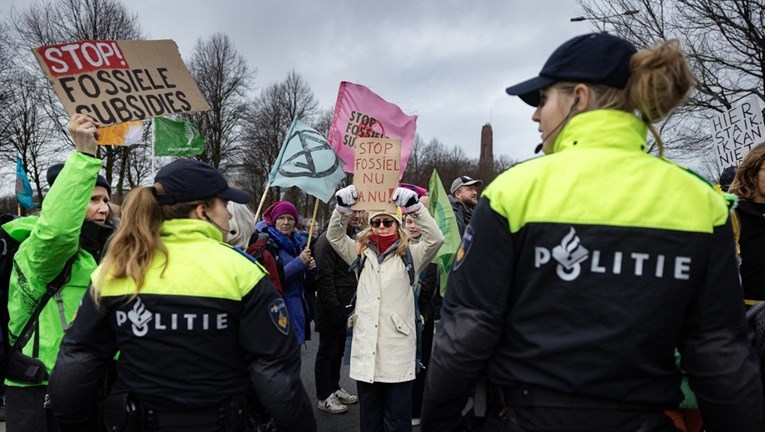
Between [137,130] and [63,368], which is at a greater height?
[137,130]

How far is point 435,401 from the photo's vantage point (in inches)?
63.4

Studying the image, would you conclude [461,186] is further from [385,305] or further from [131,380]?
[131,380]

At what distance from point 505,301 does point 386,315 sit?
236 centimetres

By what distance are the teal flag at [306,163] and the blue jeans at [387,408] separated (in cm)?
194

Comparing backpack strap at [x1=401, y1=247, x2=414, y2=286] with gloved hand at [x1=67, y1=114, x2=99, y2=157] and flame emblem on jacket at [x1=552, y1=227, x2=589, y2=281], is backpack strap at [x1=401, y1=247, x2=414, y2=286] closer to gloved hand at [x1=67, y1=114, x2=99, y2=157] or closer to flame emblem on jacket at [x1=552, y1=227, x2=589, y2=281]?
gloved hand at [x1=67, y1=114, x2=99, y2=157]

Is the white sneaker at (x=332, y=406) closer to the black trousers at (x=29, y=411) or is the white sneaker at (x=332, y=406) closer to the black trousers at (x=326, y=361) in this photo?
the black trousers at (x=326, y=361)

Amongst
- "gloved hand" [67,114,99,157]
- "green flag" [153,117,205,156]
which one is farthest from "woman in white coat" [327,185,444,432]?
"green flag" [153,117,205,156]

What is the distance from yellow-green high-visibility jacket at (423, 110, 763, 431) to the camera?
56.1 inches

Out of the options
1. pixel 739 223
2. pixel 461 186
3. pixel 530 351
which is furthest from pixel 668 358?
pixel 461 186

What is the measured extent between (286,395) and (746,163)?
3.27m

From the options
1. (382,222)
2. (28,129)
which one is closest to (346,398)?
(382,222)

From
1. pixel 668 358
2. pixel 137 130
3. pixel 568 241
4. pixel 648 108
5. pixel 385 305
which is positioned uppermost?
pixel 137 130

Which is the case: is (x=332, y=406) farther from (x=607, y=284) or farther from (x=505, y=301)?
(x=607, y=284)

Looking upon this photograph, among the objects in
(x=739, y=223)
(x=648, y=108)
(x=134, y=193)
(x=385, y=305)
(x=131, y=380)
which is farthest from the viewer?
(x=385, y=305)
